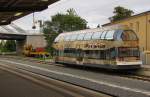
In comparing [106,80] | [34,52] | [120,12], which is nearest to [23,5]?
[106,80]

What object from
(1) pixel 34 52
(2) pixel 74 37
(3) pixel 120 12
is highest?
(3) pixel 120 12

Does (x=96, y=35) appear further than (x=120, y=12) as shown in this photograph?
No

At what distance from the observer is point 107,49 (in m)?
34.8

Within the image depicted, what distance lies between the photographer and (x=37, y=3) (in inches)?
1371

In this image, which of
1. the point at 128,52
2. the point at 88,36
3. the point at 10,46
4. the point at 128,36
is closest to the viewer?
the point at 128,52

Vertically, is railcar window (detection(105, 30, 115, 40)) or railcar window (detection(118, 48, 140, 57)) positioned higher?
railcar window (detection(105, 30, 115, 40))

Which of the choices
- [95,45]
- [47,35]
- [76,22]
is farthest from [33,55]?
[95,45]

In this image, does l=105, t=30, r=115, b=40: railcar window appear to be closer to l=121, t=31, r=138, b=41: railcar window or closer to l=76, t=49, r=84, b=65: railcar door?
l=121, t=31, r=138, b=41: railcar window

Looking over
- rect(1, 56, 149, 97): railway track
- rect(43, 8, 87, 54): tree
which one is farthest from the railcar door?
rect(43, 8, 87, 54): tree

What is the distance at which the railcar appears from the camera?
110 ft

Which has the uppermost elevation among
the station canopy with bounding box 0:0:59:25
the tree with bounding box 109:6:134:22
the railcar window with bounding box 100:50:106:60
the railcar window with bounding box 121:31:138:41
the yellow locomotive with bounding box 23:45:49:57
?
the tree with bounding box 109:6:134:22

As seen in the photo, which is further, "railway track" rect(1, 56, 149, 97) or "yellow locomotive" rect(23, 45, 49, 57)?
"yellow locomotive" rect(23, 45, 49, 57)

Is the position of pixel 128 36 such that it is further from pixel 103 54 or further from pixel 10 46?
pixel 10 46

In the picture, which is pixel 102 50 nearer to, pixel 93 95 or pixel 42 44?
pixel 93 95
